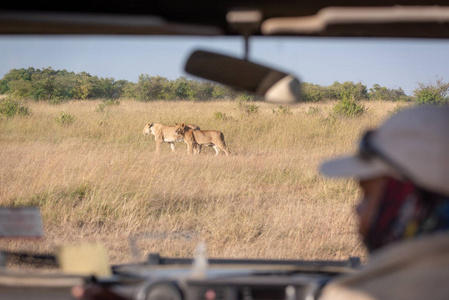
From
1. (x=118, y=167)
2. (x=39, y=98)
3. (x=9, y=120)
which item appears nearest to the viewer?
(x=118, y=167)

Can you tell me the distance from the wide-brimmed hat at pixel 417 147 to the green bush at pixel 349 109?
1297 cm

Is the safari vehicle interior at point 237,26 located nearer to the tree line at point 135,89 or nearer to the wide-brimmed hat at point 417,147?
the wide-brimmed hat at point 417,147

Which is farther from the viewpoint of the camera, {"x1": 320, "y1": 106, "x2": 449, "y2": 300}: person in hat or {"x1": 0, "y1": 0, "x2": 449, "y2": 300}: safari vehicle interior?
{"x1": 0, "y1": 0, "x2": 449, "y2": 300}: safari vehicle interior

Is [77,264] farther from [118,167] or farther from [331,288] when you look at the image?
[118,167]

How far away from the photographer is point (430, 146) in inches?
44.4

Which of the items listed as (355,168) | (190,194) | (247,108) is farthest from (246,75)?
(247,108)

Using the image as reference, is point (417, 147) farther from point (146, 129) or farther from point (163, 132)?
point (163, 132)

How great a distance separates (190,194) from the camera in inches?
282

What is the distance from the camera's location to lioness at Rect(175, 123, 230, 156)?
16.1m

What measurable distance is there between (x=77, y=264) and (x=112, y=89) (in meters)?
19.1

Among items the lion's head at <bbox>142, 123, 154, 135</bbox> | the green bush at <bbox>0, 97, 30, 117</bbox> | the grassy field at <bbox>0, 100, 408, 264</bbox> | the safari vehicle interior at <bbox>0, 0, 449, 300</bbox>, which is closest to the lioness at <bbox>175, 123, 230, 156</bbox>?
the lion's head at <bbox>142, 123, 154, 135</bbox>

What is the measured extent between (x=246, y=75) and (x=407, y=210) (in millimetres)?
917

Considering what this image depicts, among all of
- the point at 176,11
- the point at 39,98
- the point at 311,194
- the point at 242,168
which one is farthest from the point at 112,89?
the point at 176,11

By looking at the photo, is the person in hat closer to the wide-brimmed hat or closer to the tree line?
the wide-brimmed hat
